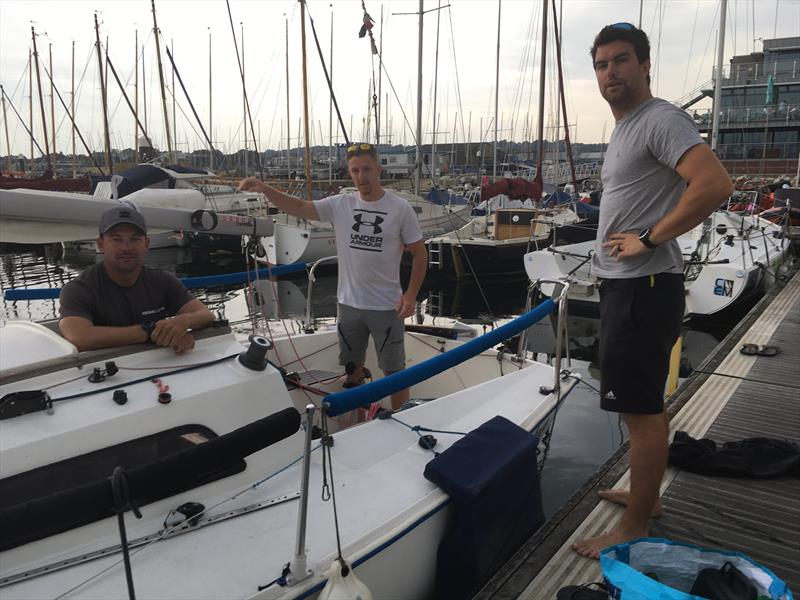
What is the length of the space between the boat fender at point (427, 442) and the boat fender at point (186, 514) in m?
1.06

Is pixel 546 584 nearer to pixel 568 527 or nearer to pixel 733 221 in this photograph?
pixel 568 527

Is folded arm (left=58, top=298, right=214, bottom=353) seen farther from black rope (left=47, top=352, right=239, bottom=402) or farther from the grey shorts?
the grey shorts

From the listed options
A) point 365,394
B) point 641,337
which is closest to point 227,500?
point 365,394

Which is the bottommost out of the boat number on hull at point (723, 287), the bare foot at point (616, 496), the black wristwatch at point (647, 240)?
the boat number on hull at point (723, 287)

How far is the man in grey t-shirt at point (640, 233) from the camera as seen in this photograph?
2.09m

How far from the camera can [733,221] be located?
40.6ft

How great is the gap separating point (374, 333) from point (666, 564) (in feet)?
6.89

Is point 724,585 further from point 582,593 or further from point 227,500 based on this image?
point 227,500

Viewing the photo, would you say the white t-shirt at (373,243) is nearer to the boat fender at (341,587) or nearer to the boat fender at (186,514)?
the boat fender at (186,514)

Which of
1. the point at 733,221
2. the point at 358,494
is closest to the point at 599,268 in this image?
the point at 358,494

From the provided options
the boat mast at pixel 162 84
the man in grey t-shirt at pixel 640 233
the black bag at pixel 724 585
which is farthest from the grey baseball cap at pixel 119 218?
the boat mast at pixel 162 84

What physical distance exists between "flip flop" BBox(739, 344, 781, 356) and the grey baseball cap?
20.8ft

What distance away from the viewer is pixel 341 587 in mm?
1805

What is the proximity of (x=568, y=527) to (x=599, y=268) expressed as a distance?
4.78ft
